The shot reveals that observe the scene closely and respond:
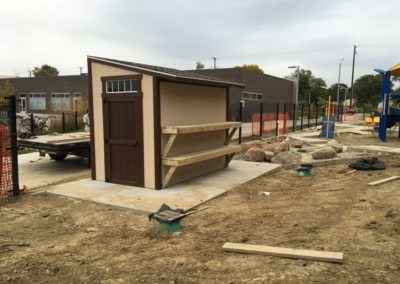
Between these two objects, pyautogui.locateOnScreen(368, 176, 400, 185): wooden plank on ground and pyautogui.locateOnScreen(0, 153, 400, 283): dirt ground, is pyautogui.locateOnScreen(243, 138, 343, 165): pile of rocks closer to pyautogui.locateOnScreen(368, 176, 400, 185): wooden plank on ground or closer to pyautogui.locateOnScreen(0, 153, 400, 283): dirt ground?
pyautogui.locateOnScreen(368, 176, 400, 185): wooden plank on ground

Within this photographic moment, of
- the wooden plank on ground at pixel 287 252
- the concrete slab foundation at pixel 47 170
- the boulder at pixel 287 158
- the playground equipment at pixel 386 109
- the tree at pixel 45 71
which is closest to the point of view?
the wooden plank on ground at pixel 287 252

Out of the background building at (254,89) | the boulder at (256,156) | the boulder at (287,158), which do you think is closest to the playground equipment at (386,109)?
the boulder at (287,158)

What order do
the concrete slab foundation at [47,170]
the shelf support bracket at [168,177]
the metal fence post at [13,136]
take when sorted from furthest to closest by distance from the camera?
the concrete slab foundation at [47,170] < the shelf support bracket at [168,177] < the metal fence post at [13,136]

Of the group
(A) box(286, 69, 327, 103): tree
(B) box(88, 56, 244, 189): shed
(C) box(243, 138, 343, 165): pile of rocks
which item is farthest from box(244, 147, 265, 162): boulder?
(A) box(286, 69, 327, 103): tree

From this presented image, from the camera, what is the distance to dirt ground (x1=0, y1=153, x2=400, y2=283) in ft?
11.0

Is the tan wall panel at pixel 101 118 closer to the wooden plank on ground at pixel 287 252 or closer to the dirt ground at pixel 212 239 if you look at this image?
the dirt ground at pixel 212 239

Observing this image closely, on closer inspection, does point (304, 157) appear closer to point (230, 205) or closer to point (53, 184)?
point (230, 205)

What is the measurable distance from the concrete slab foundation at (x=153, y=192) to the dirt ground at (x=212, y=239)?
0.77 ft

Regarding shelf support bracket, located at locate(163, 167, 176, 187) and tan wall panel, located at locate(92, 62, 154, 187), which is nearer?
tan wall panel, located at locate(92, 62, 154, 187)

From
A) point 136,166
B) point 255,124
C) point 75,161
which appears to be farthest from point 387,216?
point 255,124

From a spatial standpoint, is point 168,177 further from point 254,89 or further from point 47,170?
point 254,89

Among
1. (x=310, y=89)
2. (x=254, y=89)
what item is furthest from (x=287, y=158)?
(x=310, y=89)

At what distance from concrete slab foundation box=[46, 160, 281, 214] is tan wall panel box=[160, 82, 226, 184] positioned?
33cm

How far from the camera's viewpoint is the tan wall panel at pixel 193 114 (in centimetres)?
666
